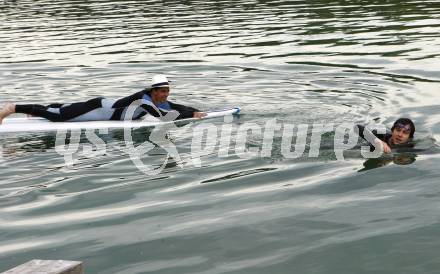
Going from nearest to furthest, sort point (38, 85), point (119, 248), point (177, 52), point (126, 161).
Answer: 1. point (119, 248)
2. point (126, 161)
3. point (38, 85)
4. point (177, 52)

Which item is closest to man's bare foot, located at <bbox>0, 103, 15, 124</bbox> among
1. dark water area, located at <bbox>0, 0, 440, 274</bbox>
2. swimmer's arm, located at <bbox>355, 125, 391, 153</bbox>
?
dark water area, located at <bbox>0, 0, 440, 274</bbox>

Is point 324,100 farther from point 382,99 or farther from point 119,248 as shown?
point 119,248

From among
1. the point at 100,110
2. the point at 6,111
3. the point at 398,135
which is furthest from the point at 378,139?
the point at 6,111

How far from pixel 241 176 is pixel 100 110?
4312 mm

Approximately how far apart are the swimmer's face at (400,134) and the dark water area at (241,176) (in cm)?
22

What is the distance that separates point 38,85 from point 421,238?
39.8 ft

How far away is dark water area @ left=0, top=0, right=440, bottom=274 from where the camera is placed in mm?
7418

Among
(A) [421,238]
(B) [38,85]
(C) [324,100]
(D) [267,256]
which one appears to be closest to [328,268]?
(D) [267,256]

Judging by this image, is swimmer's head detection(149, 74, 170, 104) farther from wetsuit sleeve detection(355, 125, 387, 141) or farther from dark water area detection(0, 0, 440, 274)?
wetsuit sleeve detection(355, 125, 387, 141)

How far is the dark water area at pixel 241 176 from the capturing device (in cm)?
742

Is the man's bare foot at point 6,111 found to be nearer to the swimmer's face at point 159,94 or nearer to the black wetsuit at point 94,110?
the black wetsuit at point 94,110

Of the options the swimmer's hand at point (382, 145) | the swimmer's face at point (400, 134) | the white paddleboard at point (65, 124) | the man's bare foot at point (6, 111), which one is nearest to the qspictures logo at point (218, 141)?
the swimmer's hand at point (382, 145)

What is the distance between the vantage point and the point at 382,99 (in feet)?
49.0

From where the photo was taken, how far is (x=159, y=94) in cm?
1372
